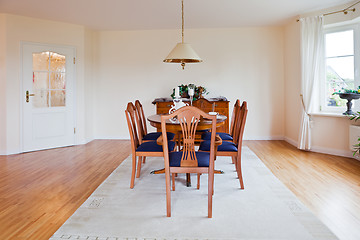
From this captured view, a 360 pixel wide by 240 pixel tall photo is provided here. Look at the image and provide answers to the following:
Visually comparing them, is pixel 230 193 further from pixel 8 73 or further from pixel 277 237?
pixel 8 73

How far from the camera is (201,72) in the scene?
5.84m

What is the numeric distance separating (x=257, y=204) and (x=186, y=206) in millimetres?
652

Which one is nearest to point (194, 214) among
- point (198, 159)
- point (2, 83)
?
point (198, 159)

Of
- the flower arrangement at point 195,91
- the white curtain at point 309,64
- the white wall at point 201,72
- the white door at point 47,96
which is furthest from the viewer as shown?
the white wall at point 201,72

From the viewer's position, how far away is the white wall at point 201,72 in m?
5.73

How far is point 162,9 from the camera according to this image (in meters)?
4.41

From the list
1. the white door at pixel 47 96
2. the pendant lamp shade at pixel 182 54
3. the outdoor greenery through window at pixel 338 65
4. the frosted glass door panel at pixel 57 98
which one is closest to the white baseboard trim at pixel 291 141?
the outdoor greenery through window at pixel 338 65

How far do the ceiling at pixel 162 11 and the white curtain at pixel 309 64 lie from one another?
12.0 inches

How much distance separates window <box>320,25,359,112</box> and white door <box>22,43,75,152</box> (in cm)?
477

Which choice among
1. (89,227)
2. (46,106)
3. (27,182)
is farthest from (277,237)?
(46,106)

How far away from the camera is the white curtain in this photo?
4414mm

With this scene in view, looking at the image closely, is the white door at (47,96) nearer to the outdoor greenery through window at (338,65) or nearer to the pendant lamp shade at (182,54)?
the pendant lamp shade at (182,54)

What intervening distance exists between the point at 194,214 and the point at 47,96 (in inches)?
160

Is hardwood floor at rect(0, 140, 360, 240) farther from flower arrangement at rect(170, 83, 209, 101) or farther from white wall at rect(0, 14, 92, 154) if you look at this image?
flower arrangement at rect(170, 83, 209, 101)
